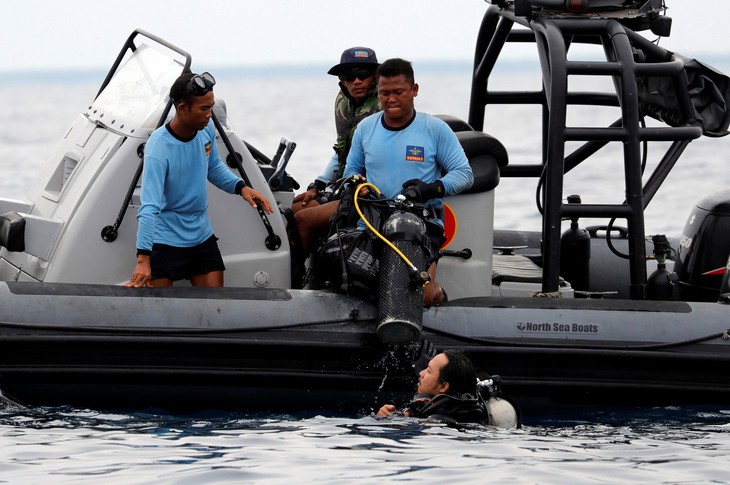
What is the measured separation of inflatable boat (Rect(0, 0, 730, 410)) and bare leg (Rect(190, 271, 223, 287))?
15 cm

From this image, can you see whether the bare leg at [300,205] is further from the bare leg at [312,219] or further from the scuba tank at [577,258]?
the scuba tank at [577,258]

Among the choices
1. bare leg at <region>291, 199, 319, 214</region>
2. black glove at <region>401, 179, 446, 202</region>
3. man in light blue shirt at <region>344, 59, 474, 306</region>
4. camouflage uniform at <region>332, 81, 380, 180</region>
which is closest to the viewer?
black glove at <region>401, 179, 446, 202</region>

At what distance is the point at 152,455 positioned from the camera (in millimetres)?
5332

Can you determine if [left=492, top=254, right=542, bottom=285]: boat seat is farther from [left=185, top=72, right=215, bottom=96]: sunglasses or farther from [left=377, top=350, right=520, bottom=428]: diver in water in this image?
[left=185, top=72, right=215, bottom=96]: sunglasses

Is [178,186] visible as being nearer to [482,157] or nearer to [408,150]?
[408,150]

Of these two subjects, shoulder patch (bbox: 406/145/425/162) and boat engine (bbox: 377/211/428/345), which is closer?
boat engine (bbox: 377/211/428/345)

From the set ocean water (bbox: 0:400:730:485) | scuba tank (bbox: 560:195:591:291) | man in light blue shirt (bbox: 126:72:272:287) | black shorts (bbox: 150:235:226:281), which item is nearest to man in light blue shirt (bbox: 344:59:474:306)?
man in light blue shirt (bbox: 126:72:272:287)

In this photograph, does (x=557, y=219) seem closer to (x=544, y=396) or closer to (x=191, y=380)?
(x=544, y=396)

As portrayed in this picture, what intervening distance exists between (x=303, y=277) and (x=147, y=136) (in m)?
1.07

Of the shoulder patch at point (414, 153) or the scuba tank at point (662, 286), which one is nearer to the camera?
the shoulder patch at point (414, 153)

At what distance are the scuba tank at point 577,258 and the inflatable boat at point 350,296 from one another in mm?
577

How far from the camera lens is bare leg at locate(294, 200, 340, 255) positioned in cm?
675

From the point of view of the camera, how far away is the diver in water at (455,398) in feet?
18.8

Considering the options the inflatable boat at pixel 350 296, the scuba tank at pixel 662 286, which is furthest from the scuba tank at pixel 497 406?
the scuba tank at pixel 662 286
